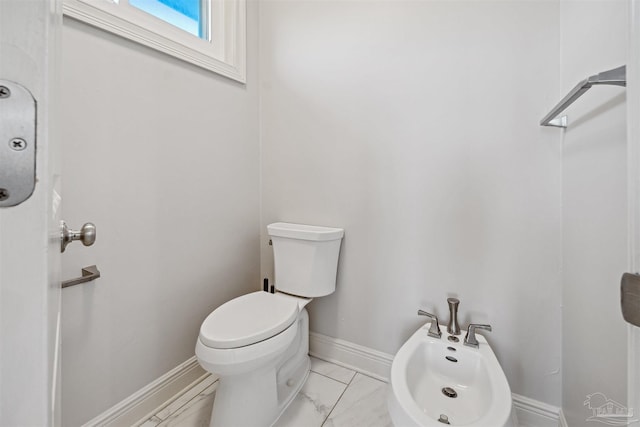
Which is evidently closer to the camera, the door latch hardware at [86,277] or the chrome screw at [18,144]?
the chrome screw at [18,144]

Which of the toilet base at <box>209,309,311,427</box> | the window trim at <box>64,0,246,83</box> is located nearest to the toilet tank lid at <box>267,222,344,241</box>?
the toilet base at <box>209,309,311,427</box>

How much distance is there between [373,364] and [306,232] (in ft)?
2.57

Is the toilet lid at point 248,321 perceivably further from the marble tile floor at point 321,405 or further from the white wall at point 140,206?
the marble tile floor at point 321,405

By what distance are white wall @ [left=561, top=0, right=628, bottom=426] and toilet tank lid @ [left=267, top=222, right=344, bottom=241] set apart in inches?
36.0

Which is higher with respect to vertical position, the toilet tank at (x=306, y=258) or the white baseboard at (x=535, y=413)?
the toilet tank at (x=306, y=258)

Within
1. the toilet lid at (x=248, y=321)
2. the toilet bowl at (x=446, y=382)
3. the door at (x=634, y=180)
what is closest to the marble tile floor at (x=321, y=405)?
the toilet bowl at (x=446, y=382)

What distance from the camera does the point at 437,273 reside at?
4.00ft

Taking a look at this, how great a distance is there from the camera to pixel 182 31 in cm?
131

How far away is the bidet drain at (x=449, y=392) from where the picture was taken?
3.19 ft

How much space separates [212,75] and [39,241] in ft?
4.63

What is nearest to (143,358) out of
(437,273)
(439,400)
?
(439,400)

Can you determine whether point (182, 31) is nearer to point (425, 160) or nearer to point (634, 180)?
point (425, 160)

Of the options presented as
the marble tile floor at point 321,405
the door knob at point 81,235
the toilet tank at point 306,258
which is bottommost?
the marble tile floor at point 321,405

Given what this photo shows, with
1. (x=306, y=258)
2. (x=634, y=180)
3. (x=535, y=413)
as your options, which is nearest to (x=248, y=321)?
(x=306, y=258)
